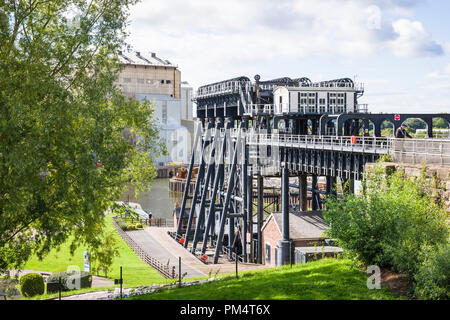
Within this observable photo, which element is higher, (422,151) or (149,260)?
(422,151)

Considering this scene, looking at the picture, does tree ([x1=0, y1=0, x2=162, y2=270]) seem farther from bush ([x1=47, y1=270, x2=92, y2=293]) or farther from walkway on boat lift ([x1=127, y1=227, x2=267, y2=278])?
walkway on boat lift ([x1=127, y1=227, x2=267, y2=278])

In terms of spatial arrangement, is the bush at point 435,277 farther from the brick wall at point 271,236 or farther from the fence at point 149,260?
the brick wall at point 271,236

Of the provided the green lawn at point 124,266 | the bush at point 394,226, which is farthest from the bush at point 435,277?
the green lawn at point 124,266

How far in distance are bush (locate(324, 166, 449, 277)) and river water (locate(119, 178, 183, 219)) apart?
53.0m

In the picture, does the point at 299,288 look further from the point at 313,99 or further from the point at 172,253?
the point at 313,99

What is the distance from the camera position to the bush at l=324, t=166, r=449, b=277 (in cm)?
1420

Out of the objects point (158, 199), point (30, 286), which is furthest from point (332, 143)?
point (158, 199)

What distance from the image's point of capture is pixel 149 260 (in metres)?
36.4

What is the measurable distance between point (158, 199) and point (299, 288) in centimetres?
7647

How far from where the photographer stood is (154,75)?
410ft
